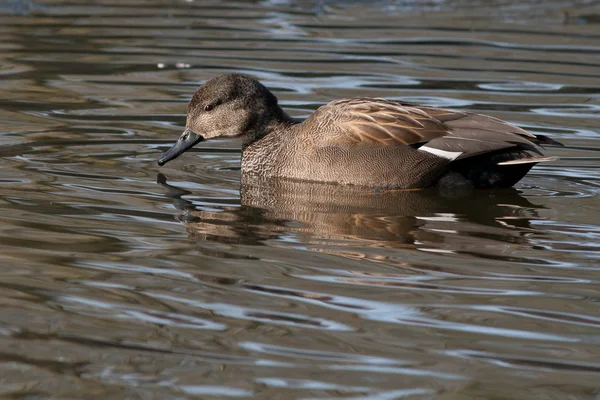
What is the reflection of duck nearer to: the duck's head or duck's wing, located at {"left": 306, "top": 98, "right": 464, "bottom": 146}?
duck's wing, located at {"left": 306, "top": 98, "right": 464, "bottom": 146}

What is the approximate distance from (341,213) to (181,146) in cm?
177

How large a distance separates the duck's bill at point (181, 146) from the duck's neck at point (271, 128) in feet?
1.13

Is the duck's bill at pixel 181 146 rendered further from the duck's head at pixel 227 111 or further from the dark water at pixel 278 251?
the dark water at pixel 278 251

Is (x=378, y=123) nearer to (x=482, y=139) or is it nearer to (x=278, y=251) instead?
(x=482, y=139)

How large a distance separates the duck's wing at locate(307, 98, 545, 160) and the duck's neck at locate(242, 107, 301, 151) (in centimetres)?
47

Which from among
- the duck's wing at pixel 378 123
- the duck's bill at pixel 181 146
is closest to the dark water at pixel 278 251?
the duck's bill at pixel 181 146

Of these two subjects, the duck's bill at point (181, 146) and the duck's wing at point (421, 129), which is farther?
the duck's bill at point (181, 146)

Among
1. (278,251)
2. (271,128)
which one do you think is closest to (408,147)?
(271,128)

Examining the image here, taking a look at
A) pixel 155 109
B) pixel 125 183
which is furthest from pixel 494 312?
pixel 155 109

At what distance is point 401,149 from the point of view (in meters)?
7.53

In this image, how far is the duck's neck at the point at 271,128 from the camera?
8.33 meters

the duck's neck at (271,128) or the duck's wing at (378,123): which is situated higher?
the duck's wing at (378,123)

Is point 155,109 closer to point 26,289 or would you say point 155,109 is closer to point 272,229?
point 272,229

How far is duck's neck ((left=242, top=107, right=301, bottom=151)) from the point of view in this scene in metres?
8.33
